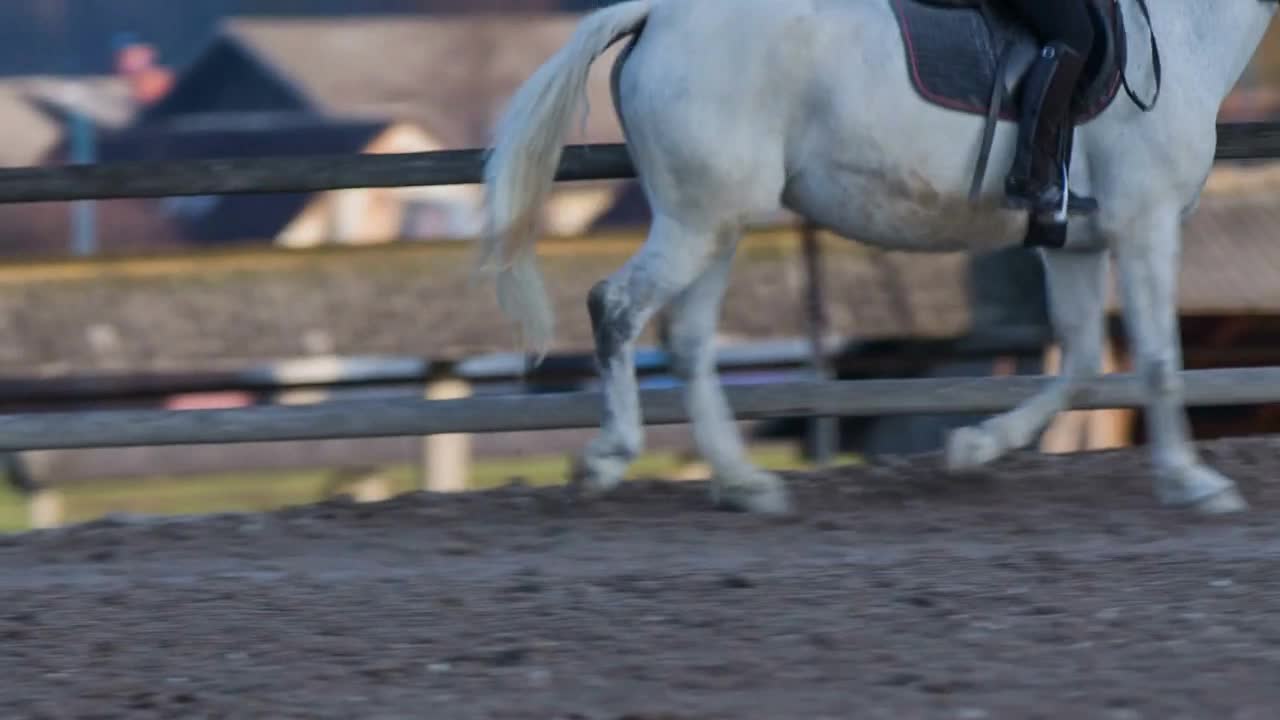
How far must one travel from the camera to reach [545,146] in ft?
18.7

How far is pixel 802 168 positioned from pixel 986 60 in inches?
26.2

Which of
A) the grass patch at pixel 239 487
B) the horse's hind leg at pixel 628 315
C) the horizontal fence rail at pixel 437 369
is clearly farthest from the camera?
the grass patch at pixel 239 487

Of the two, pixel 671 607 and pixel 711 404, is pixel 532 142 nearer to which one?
pixel 711 404

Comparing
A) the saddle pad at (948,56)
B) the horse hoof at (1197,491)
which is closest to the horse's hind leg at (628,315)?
the saddle pad at (948,56)

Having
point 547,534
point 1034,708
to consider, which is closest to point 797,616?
point 1034,708

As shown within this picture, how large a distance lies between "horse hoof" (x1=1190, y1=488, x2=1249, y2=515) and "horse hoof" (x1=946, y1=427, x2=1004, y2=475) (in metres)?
0.65

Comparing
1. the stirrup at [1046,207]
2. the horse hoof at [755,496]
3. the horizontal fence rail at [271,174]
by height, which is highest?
the horizontal fence rail at [271,174]

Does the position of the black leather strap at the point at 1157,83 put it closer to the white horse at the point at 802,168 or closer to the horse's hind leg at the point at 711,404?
the white horse at the point at 802,168

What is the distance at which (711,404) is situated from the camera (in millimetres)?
5727

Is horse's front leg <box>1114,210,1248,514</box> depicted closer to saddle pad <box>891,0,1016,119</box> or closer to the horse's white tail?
saddle pad <box>891,0,1016,119</box>

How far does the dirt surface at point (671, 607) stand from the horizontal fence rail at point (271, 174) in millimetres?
1097

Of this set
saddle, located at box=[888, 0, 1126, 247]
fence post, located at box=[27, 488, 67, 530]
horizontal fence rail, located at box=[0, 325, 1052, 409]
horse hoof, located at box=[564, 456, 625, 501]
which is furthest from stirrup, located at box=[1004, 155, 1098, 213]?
fence post, located at box=[27, 488, 67, 530]

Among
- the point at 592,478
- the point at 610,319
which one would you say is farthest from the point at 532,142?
the point at 592,478

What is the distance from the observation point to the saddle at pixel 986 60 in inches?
215
